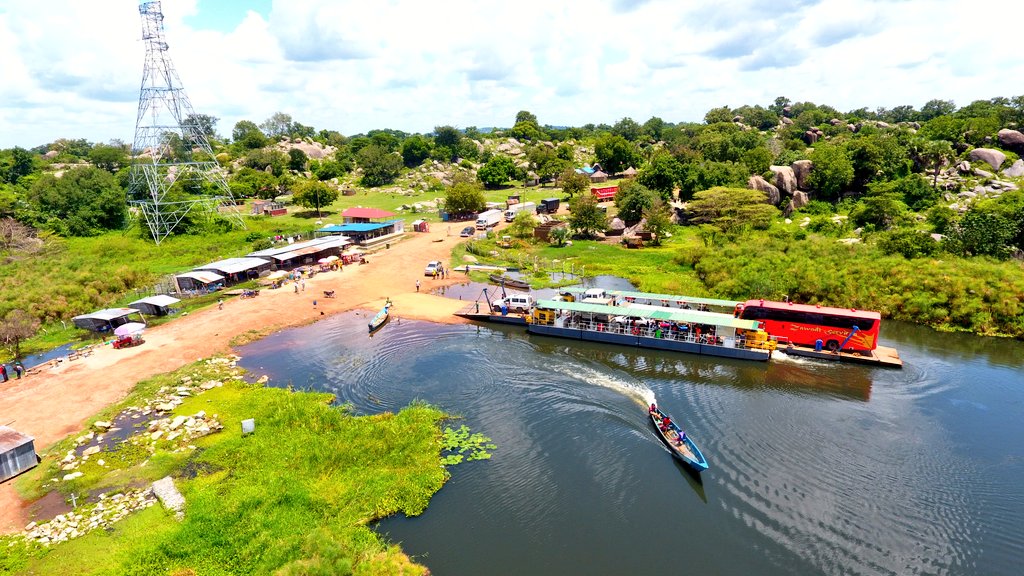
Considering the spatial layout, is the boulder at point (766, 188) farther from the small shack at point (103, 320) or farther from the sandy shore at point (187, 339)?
the small shack at point (103, 320)

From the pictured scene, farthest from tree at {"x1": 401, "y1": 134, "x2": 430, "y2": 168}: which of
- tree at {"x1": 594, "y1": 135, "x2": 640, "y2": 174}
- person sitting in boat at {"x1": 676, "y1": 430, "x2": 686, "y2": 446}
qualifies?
person sitting in boat at {"x1": 676, "y1": 430, "x2": 686, "y2": 446}

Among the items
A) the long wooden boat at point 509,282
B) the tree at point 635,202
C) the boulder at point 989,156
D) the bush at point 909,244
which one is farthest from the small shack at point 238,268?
the boulder at point 989,156

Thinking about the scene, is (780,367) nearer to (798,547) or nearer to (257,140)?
(798,547)

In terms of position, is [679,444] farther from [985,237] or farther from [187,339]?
[985,237]

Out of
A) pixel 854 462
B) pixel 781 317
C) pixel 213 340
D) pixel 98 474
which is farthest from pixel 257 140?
pixel 854 462

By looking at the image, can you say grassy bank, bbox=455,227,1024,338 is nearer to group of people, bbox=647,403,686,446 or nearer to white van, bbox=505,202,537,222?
group of people, bbox=647,403,686,446
